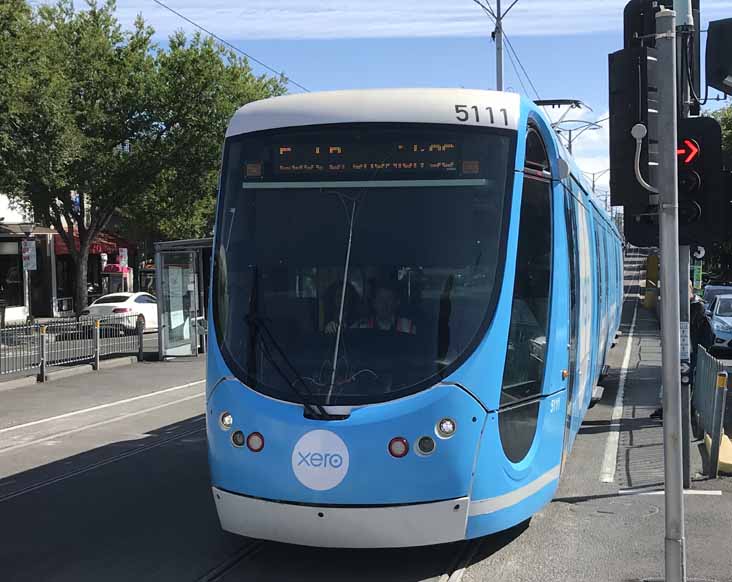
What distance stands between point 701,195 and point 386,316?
2113mm

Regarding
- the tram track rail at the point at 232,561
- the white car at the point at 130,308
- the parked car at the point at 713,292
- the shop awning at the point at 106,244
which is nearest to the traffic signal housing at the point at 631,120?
the tram track rail at the point at 232,561

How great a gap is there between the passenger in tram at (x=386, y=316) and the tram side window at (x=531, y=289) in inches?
26.7

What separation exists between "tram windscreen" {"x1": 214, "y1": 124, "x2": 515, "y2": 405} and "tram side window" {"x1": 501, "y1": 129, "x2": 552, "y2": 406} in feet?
0.83

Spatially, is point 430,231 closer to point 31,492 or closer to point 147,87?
point 31,492

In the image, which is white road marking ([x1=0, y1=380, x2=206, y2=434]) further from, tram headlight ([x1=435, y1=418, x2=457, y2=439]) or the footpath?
tram headlight ([x1=435, y1=418, x2=457, y2=439])

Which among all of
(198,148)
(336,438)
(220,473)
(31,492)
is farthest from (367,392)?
(198,148)

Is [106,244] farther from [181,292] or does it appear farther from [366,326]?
[366,326]

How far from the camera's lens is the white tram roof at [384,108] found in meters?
6.16

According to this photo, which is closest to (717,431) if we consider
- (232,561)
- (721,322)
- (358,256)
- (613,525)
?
(613,525)

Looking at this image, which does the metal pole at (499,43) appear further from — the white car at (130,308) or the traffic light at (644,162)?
the traffic light at (644,162)

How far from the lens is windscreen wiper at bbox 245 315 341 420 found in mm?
5531

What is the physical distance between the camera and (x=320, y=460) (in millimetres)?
5461

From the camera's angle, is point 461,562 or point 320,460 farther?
point 461,562

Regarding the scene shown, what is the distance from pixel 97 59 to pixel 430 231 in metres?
26.6
